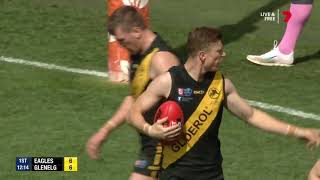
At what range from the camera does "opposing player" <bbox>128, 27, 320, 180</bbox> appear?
6379mm

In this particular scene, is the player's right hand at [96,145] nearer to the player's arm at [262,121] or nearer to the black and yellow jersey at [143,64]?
the black and yellow jersey at [143,64]

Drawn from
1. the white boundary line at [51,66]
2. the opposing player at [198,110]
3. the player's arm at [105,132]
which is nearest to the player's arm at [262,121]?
the opposing player at [198,110]

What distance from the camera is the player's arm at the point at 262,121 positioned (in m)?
6.55

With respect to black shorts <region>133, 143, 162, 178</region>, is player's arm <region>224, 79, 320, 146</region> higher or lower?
higher

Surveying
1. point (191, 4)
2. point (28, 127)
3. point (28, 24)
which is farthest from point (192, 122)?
point (191, 4)

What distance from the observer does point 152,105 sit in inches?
259

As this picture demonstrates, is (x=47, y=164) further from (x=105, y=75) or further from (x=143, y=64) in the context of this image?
(x=105, y=75)

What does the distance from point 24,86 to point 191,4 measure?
16.1ft

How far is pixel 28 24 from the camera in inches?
571

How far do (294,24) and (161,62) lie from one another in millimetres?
6197

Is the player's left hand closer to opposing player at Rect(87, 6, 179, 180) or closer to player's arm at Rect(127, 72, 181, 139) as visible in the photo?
player's arm at Rect(127, 72, 181, 139)

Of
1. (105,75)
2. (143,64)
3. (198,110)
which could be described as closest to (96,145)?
A: (143,64)

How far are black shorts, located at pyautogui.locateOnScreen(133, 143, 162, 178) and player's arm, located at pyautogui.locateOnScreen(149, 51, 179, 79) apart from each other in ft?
1.87

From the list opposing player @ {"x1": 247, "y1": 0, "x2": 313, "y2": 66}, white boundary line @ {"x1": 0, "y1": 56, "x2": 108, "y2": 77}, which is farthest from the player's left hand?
opposing player @ {"x1": 247, "y1": 0, "x2": 313, "y2": 66}
